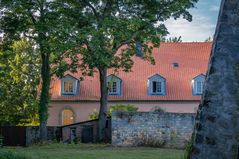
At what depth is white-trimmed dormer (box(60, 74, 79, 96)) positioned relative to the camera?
5206cm

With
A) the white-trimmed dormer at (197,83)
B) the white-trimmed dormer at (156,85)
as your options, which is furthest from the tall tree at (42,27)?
the white-trimmed dormer at (197,83)

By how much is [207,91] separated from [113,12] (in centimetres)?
2816

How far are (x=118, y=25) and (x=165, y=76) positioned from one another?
23582 mm

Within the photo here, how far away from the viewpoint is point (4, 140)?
32.2 meters

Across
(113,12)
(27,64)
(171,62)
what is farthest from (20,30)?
(171,62)

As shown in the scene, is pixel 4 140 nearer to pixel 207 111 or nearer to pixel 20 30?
pixel 20 30

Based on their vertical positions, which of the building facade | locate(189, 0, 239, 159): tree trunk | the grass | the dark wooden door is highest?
the building facade

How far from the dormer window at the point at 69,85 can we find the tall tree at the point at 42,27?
16311 mm

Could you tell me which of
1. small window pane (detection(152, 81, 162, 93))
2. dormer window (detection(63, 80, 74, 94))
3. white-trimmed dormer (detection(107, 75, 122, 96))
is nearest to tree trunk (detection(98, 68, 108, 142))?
white-trimmed dormer (detection(107, 75, 122, 96))

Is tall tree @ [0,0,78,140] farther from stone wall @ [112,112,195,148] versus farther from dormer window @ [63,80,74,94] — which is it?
dormer window @ [63,80,74,94]

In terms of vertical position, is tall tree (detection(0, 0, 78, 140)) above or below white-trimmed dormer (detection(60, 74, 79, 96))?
above

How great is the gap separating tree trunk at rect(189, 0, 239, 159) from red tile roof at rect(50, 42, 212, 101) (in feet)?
149

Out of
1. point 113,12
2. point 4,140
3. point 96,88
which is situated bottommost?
point 4,140

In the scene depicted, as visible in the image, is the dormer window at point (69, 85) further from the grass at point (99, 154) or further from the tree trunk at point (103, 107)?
the grass at point (99, 154)
